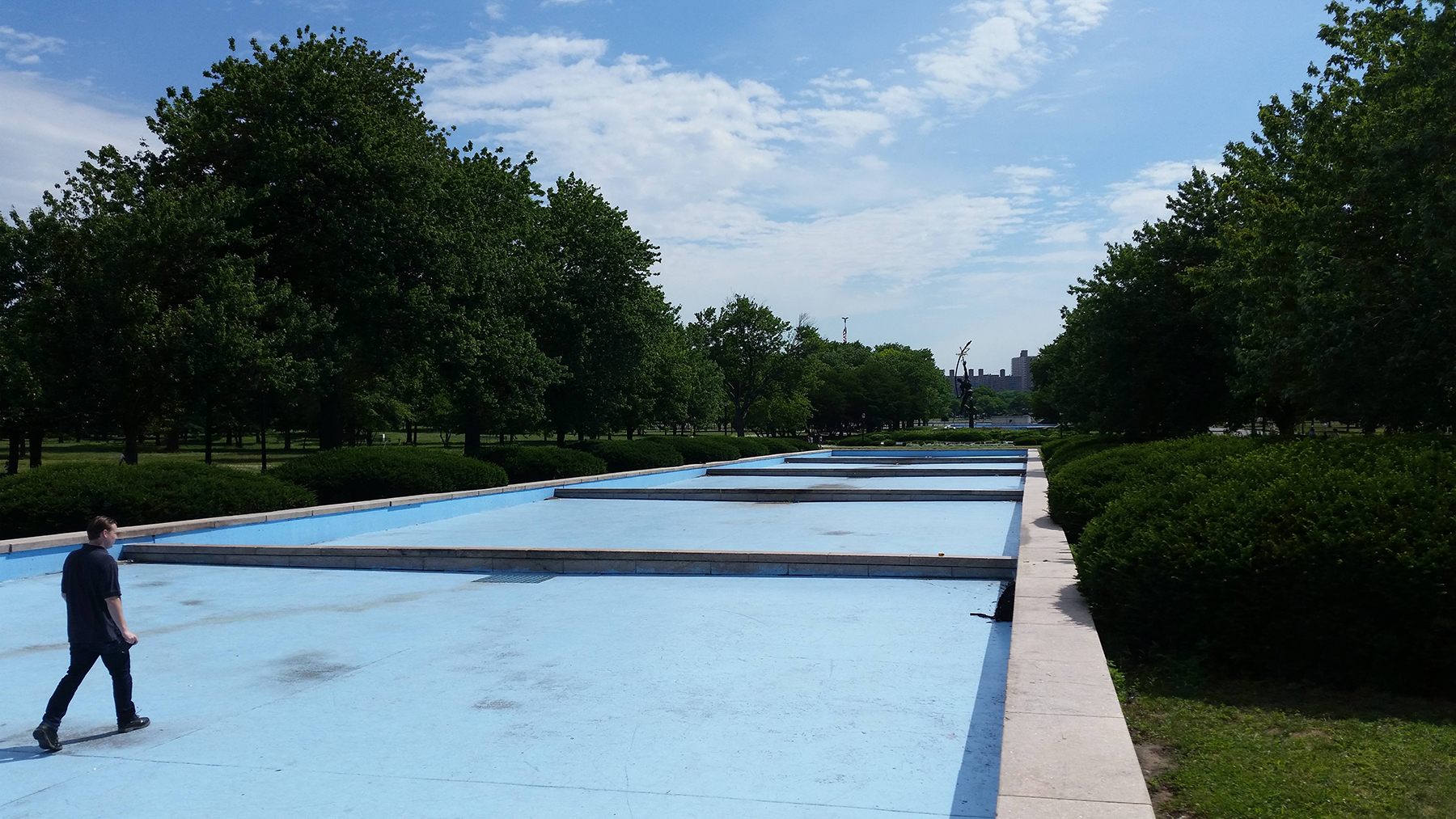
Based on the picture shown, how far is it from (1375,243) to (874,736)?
15.5m

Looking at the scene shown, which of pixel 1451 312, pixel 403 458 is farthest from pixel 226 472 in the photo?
pixel 1451 312

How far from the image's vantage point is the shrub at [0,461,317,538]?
549 inches

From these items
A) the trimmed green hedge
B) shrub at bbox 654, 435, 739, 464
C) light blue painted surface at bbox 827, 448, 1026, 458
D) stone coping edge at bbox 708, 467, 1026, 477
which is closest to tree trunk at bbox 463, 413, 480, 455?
the trimmed green hedge

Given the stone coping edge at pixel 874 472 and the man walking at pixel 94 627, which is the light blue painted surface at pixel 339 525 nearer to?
the man walking at pixel 94 627

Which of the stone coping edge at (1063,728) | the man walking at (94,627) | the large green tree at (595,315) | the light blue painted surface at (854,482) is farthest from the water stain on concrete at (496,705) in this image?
the large green tree at (595,315)

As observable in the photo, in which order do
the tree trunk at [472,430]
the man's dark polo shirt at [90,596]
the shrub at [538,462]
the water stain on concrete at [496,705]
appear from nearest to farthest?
the man's dark polo shirt at [90,596] → the water stain on concrete at [496,705] → the shrub at [538,462] → the tree trunk at [472,430]

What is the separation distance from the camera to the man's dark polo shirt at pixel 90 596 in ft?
18.8

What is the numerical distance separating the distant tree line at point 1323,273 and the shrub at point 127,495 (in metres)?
18.6

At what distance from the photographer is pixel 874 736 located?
222 inches

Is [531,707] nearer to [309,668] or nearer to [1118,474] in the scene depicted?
[309,668]

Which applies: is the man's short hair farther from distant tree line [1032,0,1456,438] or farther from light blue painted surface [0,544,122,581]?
distant tree line [1032,0,1456,438]

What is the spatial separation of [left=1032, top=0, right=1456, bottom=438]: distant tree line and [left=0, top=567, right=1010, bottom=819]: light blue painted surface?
31.8ft

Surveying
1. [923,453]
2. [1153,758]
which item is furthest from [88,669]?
[923,453]

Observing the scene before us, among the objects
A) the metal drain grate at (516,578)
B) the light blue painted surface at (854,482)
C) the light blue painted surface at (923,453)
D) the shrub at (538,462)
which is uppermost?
the shrub at (538,462)
